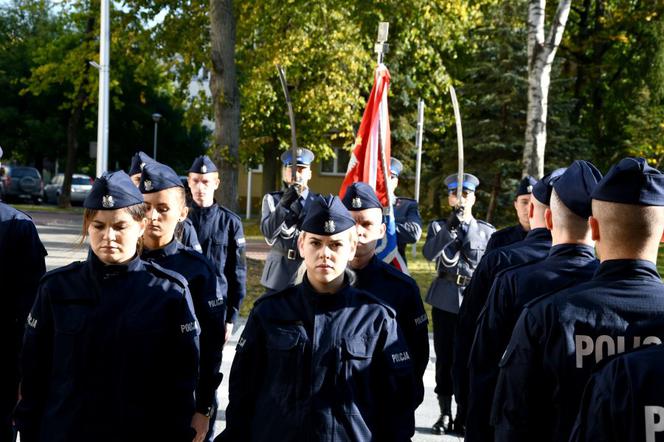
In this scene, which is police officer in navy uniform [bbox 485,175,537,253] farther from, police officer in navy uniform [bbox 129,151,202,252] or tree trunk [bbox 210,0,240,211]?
tree trunk [bbox 210,0,240,211]

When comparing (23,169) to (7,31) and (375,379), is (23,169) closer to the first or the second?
(7,31)

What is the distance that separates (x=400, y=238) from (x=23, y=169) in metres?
38.1

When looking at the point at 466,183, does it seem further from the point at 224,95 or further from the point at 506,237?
the point at 224,95

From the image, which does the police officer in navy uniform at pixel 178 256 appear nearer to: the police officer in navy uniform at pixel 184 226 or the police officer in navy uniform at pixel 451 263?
the police officer in navy uniform at pixel 184 226

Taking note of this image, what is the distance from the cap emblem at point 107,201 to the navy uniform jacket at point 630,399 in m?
2.51

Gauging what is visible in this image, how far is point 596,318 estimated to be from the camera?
9.96 ft

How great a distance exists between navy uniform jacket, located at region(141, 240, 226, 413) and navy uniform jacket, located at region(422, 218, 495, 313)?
2731 millimetres

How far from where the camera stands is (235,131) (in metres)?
16.2

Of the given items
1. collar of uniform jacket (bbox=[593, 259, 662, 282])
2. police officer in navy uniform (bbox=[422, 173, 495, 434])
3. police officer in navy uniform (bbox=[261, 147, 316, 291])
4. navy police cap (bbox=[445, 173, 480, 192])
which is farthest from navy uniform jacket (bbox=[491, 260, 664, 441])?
police officer in navy uniform (bbox=[261, 147, 316, 291])

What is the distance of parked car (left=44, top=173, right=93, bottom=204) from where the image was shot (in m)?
41.8

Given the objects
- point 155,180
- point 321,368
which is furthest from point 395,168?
point 321,368

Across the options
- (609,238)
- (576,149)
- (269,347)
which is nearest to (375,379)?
(269,347)

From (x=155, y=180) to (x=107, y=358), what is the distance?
1.67 m

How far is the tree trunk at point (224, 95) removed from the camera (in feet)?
52.6
